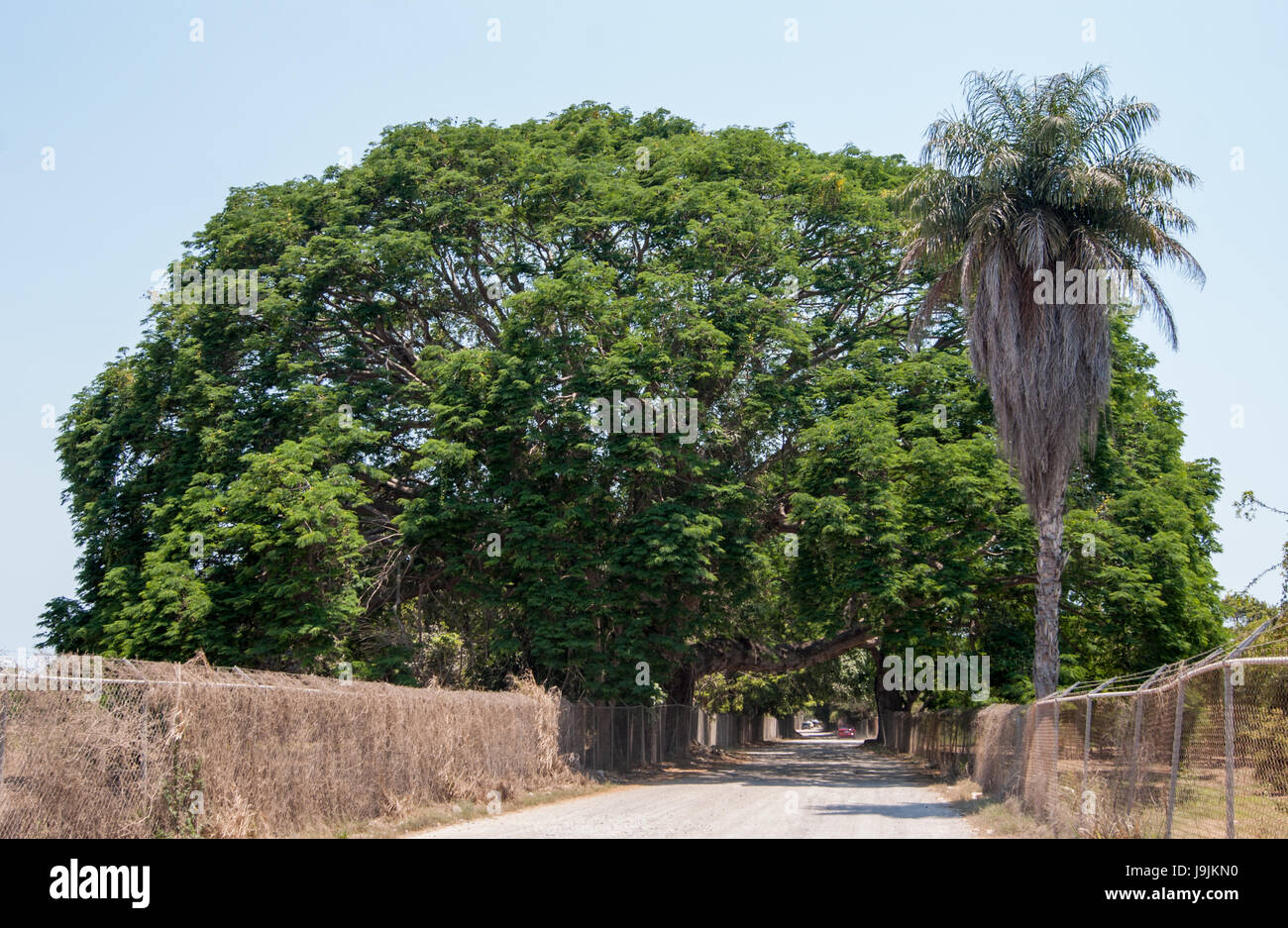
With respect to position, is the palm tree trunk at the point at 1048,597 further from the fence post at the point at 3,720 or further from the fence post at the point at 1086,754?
the fence post at the point at 3,720

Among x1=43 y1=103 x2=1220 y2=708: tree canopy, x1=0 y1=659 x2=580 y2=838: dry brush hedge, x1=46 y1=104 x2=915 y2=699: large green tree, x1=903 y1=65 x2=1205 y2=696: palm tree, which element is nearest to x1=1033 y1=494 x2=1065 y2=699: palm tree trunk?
x1=903 y1=65 x2=1205 y2=696: palm tree

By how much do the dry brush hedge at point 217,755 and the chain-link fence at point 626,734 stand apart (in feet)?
23.5

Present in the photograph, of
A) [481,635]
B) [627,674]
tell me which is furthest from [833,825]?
[481,635]

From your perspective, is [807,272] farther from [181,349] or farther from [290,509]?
[181,349]

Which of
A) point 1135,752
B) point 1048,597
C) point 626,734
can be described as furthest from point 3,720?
point 626,734

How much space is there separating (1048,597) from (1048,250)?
728 centimetres

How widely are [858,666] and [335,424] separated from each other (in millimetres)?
48695

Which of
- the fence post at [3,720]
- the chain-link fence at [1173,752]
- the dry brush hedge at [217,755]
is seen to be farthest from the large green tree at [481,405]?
the fence post at [3,720]

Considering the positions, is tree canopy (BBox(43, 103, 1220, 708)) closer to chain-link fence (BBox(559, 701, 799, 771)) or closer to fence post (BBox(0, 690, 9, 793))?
chain-link fence (BBox(559, 701, 799, 771))

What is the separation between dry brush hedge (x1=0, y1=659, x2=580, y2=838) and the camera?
11.2 meters

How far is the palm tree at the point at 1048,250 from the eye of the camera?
21.3 metres

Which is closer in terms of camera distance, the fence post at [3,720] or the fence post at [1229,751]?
the fence post at [1229,751]

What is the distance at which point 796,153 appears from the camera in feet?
120

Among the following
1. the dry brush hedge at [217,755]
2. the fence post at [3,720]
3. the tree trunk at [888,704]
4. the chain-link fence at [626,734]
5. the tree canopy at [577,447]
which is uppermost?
the tree canopy at [577,447]
